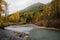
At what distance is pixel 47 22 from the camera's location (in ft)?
13.9

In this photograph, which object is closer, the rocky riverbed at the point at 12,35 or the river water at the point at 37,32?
the rocky riverbed at the point at 12,35

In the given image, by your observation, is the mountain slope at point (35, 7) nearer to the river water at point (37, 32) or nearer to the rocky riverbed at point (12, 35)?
the river water at point (37, 32)

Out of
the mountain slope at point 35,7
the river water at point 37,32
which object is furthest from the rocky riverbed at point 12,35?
the mountain slope at point 35,7

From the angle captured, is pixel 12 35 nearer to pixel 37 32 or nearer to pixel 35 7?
pixel 37 32

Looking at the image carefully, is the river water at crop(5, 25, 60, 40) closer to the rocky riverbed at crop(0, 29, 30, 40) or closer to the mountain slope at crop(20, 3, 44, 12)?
the rocky riverbed at crop(0, 29, 30, 40)

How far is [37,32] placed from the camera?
4.12 m

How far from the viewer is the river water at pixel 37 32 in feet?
13.3

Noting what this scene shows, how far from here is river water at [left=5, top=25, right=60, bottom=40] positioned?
13.3 ft

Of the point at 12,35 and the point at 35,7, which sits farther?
the point at 35,7

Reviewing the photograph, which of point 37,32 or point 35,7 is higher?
point 35,7

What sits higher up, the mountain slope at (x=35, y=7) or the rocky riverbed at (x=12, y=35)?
the mountain slope at (x=35, y=7)

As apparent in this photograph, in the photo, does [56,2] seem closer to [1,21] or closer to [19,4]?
[19,4]

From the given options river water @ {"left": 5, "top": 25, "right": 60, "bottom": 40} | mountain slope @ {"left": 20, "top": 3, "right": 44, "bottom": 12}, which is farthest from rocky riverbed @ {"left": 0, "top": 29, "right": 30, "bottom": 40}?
mountain slope @ {"left": 20, "top": 3, "right": 44, "bottom": 12}

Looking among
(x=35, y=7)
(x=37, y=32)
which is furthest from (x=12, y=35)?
(x=35, y=7)
